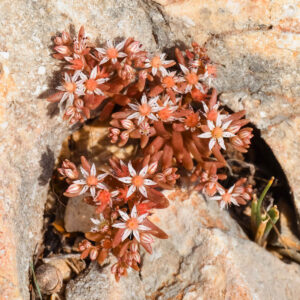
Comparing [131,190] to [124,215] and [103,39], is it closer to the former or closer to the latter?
[124,215]

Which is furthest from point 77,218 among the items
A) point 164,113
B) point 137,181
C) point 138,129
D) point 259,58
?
point 259,58

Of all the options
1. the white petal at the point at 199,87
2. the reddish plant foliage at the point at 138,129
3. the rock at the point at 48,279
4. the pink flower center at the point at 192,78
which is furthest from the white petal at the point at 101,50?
the rock at the point at 48,279

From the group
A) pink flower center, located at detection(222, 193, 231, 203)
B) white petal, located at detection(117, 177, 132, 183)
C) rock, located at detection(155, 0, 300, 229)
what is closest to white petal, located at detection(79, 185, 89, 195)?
white petal, located at detection(117, 177, 132, 183)

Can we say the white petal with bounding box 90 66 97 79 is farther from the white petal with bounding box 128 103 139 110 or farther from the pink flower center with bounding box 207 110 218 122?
the pink flower center with bounding box 207 110 218 122

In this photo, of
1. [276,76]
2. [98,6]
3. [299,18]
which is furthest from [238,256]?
[98,6]

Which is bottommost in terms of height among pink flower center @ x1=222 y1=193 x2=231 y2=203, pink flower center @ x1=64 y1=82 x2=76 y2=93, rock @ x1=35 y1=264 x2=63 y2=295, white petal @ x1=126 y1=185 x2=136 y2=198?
rock @ x1=35 y1=264 x2=63 y2=295

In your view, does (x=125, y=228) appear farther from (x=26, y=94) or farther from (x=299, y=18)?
(x=299, y=18)

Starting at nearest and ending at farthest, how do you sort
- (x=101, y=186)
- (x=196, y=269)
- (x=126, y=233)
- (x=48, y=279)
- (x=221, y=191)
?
(x=126, y=233) < (x=101, y=186) < (x=48, y=279) < (x=196, y=269) < (x=221, y=191)
